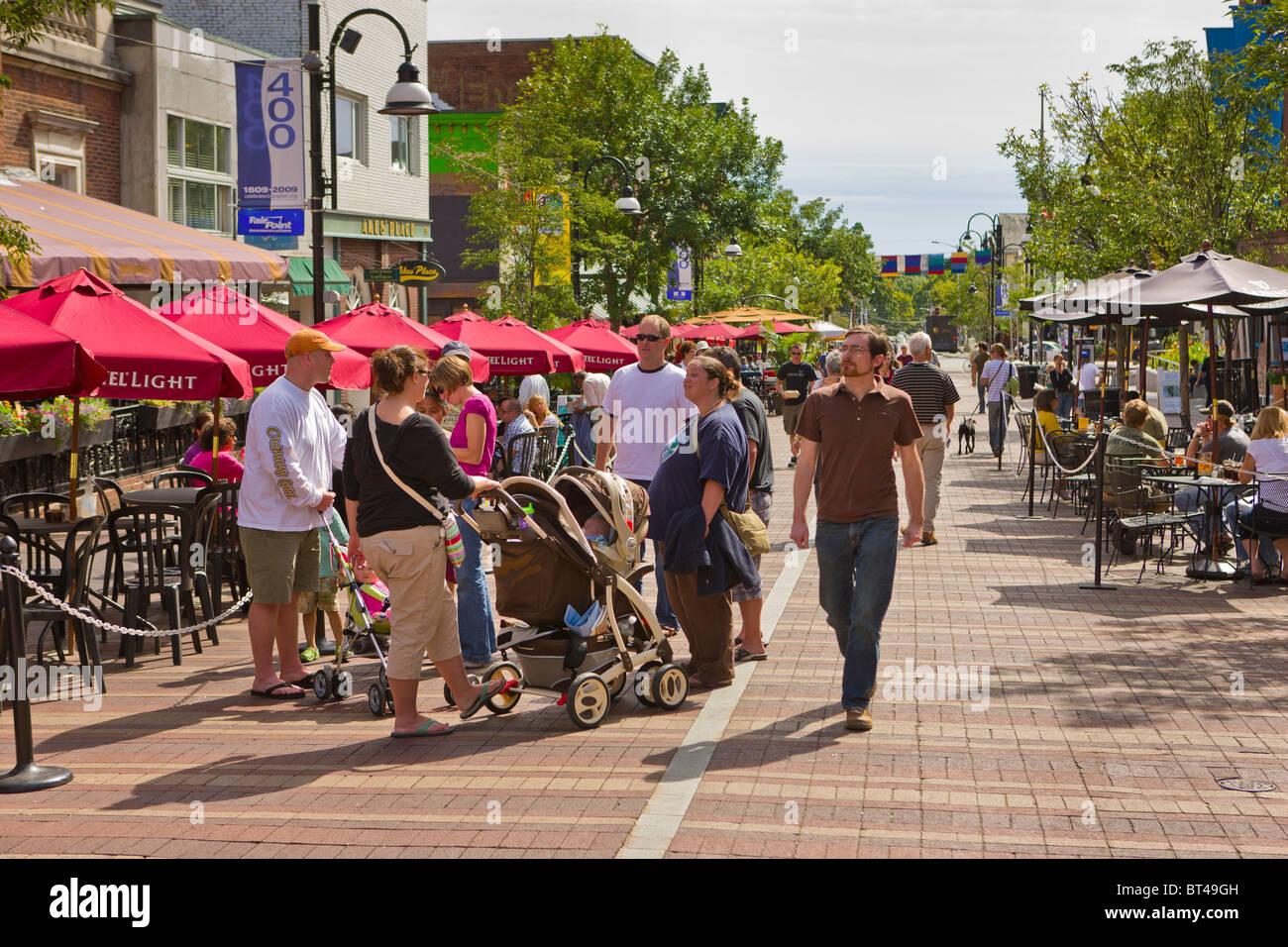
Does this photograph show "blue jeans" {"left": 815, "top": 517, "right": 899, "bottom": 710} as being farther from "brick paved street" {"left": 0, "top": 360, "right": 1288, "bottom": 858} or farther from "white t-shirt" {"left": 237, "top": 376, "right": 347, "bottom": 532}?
"white t-shirt" {"left": 237, "top": 376, "right": 347, "bottom": 532}

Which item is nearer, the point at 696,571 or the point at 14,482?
the point at 696,571

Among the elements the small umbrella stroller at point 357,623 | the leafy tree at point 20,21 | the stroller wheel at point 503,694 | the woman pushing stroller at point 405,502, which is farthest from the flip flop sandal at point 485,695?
the leafy tree at point 20,21

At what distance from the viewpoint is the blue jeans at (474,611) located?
8352mm

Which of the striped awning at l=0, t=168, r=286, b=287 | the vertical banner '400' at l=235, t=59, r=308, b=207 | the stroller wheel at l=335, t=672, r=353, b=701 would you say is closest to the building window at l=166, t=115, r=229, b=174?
the vertical banner '400' at l=235, t=59, r=308, b=207

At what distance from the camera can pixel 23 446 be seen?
49.0 ft

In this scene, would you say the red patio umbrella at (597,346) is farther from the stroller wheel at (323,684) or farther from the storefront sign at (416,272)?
the stroller wheel at (323,684)

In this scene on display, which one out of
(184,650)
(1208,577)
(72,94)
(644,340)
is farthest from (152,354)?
(72,94)

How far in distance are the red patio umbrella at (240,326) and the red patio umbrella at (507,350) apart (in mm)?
5242

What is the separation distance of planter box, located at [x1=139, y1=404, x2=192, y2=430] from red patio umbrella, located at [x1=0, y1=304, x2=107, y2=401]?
1054 cm

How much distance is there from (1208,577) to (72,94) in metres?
18.8

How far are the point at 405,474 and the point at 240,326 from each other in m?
5.49

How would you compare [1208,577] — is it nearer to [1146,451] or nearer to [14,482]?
[1146,451]

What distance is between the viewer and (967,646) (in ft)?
30.0

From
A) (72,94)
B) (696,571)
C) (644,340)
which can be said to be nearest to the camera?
(696,571)
